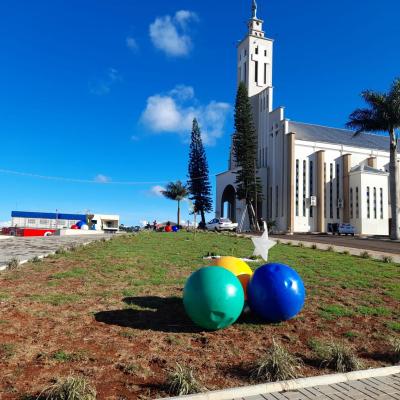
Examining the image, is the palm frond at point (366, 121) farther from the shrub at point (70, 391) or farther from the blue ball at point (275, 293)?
the shrub at point (70, 391)

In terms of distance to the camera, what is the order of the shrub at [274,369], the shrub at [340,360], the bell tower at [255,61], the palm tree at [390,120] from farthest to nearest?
the bell tower at [255,61]
the palm tree at [390,120]
the shrub at [340,360]
the shrub at [274,369]

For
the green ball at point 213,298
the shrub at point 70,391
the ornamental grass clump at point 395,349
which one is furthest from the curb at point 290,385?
the green ball at point 213,298

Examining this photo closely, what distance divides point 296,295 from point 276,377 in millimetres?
1986

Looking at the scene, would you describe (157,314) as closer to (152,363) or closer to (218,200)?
(152,363)

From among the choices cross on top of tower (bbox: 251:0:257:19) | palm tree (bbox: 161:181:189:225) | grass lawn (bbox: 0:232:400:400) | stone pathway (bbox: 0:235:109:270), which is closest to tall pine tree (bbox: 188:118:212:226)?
palm tree (bbox: 161:181:189:225)

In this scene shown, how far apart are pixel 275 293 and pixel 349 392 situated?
2042 millimetres

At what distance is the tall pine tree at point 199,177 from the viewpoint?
186 feet

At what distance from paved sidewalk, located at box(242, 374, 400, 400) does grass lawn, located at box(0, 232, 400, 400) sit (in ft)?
1.35

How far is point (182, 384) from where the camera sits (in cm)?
369

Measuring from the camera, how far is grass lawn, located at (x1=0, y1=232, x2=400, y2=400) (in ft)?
13.6

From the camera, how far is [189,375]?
380 cm

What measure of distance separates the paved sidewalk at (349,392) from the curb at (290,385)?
54 mm

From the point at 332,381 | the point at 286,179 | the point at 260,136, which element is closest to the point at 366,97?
the point at 286,179

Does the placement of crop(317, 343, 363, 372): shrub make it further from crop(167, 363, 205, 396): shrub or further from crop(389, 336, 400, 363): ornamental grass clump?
crop(167, 363, 205, 396): shrub
